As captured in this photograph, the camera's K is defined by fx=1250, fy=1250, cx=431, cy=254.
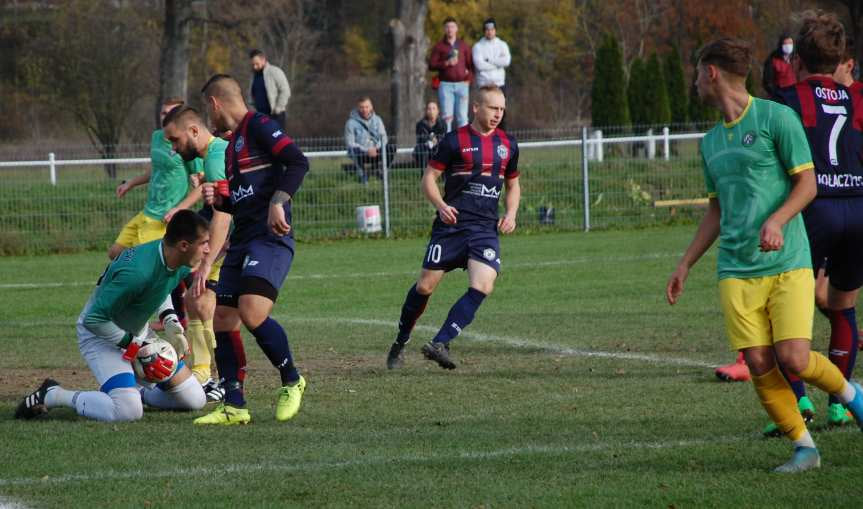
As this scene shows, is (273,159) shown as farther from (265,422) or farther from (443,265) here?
(443,265)

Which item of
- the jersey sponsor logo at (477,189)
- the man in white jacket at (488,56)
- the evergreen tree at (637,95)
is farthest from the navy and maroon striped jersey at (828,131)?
the evergreen tree at (637,95)

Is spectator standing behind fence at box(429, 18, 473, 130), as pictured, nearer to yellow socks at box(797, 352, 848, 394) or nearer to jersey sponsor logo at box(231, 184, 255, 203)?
jersey sponsor logo at box(231, 184, 255, 203)

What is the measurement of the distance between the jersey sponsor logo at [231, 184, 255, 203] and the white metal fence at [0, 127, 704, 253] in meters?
13.4

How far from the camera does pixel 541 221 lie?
72.1 ft

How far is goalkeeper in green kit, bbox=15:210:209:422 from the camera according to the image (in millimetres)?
7012

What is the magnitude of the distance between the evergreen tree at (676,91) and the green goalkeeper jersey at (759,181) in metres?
29.7

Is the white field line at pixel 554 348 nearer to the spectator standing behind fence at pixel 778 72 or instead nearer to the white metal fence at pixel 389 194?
the spectator standing behind fence at pixel 778 72

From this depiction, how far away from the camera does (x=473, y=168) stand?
9.35 meters

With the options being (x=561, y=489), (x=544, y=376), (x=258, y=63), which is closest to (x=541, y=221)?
(x=258, y=63)

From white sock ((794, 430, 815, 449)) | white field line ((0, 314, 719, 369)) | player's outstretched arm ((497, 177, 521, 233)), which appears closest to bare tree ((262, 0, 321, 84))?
white field line ((0, 314, 719, 369))

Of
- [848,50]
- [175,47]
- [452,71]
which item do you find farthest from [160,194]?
[175,47]

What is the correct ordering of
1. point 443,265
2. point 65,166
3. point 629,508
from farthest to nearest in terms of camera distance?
point 65,166 → point 443,265 → point 629,508

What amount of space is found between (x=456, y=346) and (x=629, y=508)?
5162 mm

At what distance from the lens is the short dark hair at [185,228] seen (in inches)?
273
